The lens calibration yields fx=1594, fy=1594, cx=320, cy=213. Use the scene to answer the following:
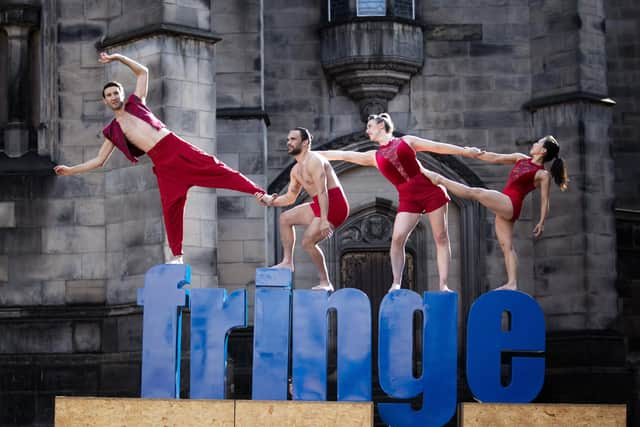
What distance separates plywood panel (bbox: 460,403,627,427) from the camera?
16.9 meters

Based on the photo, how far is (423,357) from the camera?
17.8 m

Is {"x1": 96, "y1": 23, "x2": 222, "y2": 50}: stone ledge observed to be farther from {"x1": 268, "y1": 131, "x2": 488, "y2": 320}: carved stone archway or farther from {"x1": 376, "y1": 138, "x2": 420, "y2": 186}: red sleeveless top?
{"x1": 376, "y1": 138, "x2": 420, "y2": 186}: red sleeveless top

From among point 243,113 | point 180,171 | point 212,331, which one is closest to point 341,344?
point 212,331

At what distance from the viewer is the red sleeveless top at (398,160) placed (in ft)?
59.8

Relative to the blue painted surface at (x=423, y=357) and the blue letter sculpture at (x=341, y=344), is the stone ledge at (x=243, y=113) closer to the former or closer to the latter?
the blue letter sculpture at (x=341, y=344)

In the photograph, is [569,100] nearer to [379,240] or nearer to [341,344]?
[379,240]

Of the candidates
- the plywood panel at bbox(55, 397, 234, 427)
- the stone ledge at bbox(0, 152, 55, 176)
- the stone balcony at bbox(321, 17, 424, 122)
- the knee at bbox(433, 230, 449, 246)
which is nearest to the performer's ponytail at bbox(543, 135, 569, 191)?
the knee at bbox(433, 230, 449, 246)

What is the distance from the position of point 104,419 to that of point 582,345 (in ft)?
32.1

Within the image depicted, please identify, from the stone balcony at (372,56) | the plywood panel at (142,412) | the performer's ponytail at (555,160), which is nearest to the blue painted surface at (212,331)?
the plywood panel at (142,412)

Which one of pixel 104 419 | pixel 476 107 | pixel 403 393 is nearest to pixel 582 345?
pixel 476 107

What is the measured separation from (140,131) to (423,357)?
412 cm

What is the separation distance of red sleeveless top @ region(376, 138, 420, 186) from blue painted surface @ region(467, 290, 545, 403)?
1712 millimetres

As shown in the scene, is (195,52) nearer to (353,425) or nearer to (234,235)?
(234,235)

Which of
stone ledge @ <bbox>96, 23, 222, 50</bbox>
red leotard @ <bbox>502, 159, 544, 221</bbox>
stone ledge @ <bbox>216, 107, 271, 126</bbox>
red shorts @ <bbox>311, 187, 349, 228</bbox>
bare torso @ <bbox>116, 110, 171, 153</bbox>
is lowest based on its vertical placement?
red shorts @ <bbox>311, 187, 349, 228</bbox>
